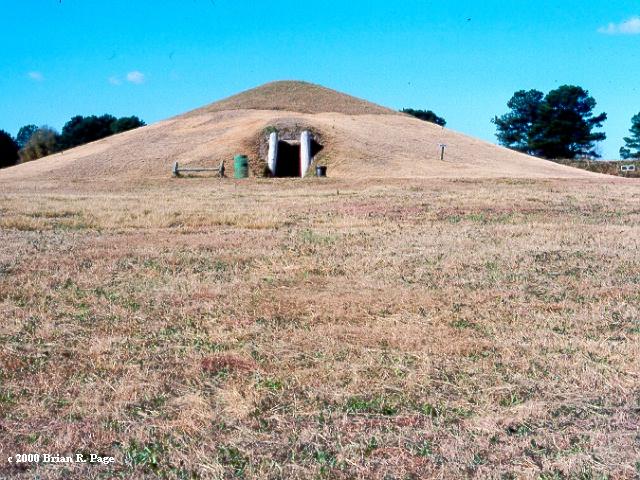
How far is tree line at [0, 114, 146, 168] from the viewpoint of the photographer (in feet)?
244

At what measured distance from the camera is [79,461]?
388 centimetres

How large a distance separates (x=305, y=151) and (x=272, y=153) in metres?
2.00

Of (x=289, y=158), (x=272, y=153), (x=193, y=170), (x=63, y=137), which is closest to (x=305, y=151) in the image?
(x=289, y=158)

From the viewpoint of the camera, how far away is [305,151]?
3950cm

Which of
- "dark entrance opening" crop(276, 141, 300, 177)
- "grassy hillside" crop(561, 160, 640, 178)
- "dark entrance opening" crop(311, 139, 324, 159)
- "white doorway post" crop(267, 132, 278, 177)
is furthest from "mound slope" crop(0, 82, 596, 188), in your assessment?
"grassy hillside" crop(561, 160, 640, 178)

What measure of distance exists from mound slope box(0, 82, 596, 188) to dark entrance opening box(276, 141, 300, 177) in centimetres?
161

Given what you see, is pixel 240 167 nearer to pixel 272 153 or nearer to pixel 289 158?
pixel 272 153

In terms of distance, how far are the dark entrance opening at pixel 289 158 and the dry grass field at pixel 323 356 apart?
27886 millimetres

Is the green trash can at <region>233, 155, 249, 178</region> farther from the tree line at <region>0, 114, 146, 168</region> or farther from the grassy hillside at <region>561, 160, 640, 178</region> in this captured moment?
the tree line at <region>0, 114, 146, 168</region>

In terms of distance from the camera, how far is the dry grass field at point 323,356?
398 centimetres

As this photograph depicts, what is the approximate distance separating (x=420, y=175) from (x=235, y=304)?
96.0 feet

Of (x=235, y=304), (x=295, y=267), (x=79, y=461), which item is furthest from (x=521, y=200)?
(x=79, y=461)

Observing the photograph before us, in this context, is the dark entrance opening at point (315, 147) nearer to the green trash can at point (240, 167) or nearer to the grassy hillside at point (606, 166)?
the green trash can at point (240, 167)

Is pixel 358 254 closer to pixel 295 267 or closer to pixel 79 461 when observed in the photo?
pixel 295 267
